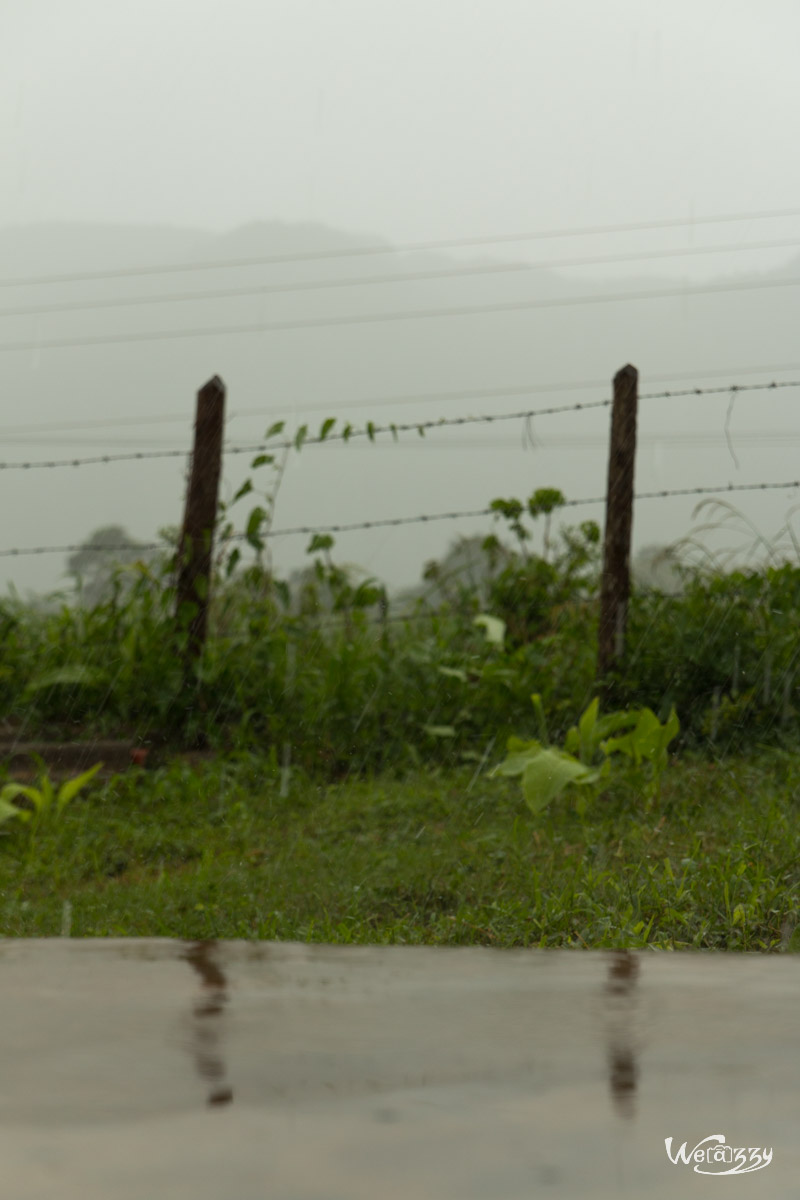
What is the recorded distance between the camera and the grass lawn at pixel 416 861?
2969 mm

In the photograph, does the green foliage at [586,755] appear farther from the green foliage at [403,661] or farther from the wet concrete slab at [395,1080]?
the wet concrete slab at [395,1080]

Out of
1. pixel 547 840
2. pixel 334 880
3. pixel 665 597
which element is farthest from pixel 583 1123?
pixel 665 597

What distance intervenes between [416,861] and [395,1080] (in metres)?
3.35

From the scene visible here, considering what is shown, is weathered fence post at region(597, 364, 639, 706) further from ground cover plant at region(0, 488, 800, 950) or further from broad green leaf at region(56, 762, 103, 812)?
broad green leaf at region(56, 762, 103, 812)

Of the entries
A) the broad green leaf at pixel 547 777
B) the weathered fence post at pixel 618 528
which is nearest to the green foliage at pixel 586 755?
the broad green leaf at pixel 547 777

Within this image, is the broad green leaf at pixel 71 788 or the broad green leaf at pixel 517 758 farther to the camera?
the broad green leaf at pixel 71 788

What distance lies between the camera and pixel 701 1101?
0.36m

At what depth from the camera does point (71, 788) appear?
4.83 m

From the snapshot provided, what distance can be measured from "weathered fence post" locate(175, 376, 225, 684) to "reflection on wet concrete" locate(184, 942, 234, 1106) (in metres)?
5.18

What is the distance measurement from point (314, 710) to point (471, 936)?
8.37ft

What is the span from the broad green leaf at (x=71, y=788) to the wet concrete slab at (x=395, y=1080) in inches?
173

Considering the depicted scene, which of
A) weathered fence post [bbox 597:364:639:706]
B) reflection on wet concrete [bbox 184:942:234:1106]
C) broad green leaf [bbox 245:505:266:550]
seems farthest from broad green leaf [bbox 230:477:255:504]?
reflection on wet concrete [bbox 184:942:234:1106]

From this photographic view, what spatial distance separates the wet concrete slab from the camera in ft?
1.01

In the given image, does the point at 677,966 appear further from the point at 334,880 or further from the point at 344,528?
the point at 344,528
